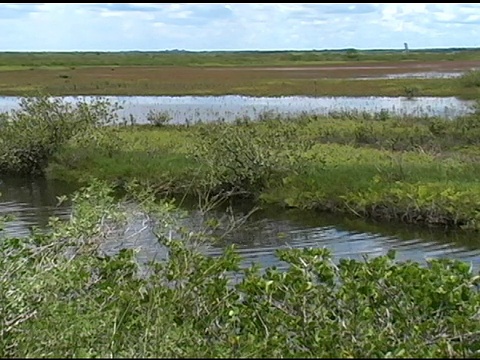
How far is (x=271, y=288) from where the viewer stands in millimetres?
6250

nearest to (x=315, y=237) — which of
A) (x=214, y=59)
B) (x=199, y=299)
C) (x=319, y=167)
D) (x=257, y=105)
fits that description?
(x=319, y=167)

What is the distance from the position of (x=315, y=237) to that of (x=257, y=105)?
2523 centimetres

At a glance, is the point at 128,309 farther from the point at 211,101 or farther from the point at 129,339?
the point at 211,101

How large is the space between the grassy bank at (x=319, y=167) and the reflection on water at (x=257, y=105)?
27.0 feet

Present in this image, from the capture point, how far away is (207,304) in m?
6.32

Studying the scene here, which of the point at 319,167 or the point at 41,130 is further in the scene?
the point at 41,130

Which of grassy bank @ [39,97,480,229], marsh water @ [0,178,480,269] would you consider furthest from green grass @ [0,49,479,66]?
marsh water @ [0,178,480,269]

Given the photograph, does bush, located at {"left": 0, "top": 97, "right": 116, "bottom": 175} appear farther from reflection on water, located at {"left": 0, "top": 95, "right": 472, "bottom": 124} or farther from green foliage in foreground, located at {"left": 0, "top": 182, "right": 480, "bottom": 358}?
green foliage in foreground, located at {"left": 0, "top": 182, "right": 480, "bottom": 358}

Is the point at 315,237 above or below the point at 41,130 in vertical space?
below

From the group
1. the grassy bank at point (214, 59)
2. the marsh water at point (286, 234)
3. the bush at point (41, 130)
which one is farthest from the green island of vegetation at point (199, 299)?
the grassy bank at point (214, 59)

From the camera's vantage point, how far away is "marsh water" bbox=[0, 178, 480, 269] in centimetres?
1409

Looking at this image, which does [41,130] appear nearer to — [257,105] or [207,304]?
[207,304]

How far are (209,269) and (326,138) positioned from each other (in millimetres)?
19436

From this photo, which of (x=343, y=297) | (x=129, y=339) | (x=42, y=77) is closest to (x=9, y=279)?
(x=129, y=339)
